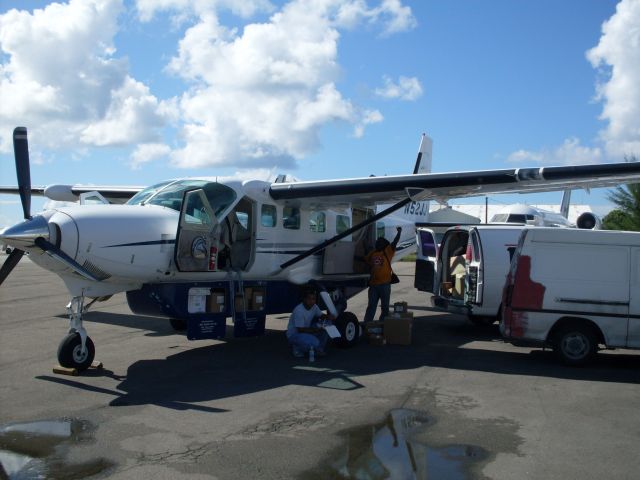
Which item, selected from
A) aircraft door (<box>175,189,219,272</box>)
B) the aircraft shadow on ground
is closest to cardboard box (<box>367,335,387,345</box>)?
the aircraft shadow on ground

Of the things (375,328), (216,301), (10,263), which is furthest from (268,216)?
(10,263)

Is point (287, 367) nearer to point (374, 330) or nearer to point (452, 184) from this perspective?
point (374, 330)

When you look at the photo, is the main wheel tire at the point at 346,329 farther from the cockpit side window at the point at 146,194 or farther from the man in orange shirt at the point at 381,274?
the cockpit side window at the point at 146,194

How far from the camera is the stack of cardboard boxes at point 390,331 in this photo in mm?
11508

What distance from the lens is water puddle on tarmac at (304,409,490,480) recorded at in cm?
506

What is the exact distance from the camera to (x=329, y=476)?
4996mm

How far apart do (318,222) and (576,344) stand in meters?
5.49

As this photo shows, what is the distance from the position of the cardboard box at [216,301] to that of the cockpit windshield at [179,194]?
130cm

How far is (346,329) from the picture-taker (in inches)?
439

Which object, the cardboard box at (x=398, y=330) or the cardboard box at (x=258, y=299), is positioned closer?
the cardboard box at (x=258, y=299)

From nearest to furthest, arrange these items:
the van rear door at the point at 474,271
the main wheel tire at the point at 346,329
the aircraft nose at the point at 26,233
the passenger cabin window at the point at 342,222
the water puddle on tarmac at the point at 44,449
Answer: the water puddle on tarmac at the point at 44,449 < the aircraft nose at the point at 26,233 < the main wheel tire at the point at 346,329 < the van rear door at the point at 474,271 < the passenger cabin window at the point at 342,222

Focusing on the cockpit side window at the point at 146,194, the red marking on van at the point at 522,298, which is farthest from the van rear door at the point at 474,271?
the cockpit side window at the point at 146,194

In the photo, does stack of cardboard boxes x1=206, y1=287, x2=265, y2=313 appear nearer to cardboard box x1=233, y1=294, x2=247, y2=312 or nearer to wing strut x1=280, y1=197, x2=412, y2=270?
cardboard box x1=233, y1=294, x2=247, y2=312

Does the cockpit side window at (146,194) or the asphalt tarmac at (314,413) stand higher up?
the cockpit side window at (146,194)
